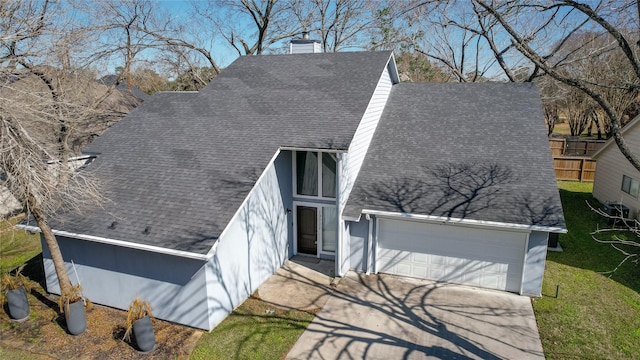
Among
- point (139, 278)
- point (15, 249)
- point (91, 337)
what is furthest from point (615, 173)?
point (15, 249)

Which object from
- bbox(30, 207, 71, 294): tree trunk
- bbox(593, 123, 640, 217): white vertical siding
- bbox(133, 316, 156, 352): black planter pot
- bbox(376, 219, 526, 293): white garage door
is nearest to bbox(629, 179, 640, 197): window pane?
bbox(593, 123, 640, 217): white vertical siding

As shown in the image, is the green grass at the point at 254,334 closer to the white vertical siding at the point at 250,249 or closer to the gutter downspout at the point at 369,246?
the white vertical siding at the point at 250,249

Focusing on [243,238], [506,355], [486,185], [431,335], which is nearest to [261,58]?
[243,238]

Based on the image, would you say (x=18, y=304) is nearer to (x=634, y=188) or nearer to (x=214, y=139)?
(x=214, y=139)

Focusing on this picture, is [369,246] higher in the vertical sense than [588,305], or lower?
higher

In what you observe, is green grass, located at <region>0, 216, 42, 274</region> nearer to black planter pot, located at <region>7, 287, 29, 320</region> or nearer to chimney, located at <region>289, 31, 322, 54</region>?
black planter pot, located at <region>7, 287, 29, 320</region>
